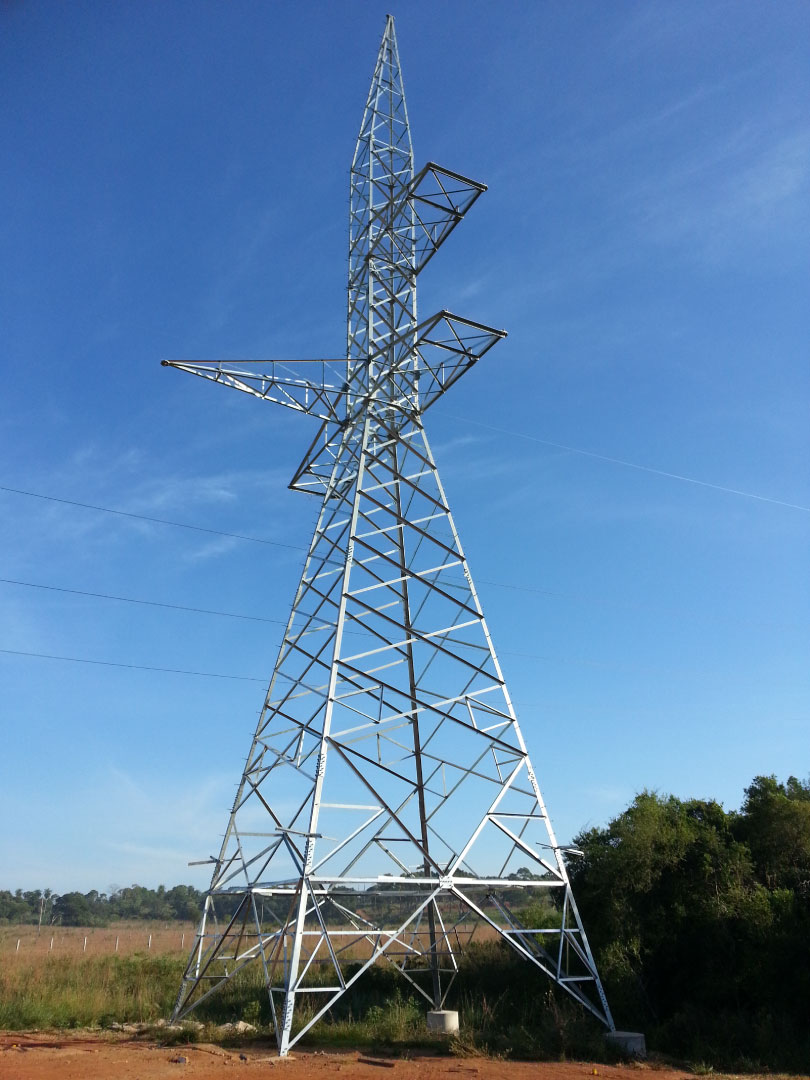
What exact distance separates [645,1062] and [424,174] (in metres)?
18.0

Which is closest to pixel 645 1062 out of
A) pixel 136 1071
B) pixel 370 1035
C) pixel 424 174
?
pixel 370 1035

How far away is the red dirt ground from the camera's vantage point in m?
11.4

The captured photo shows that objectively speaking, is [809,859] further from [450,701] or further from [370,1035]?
[370,1035]

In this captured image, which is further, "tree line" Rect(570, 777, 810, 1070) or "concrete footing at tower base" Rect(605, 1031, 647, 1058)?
"tree line" Rect(570, 777, 810, 1070)

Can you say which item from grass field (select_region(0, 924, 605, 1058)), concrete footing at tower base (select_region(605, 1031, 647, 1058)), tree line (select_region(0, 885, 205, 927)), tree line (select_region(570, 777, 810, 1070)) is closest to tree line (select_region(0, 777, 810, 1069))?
tree line (select_region(570, 777, 810, 1070))

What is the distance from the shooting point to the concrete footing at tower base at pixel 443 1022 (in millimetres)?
14811

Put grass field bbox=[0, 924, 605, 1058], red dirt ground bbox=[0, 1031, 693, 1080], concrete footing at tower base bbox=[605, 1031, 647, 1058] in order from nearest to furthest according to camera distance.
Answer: red dirt ground bbox=[0, 1031, 693, 1080] → concrete footing at tower base bbox=[605, 1031, 647, 1058] → grass field bbox=[0, 924, 605, 1058]

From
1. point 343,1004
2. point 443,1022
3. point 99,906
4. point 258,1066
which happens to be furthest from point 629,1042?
point 99,906

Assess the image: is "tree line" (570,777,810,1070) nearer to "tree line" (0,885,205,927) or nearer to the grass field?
the grass field

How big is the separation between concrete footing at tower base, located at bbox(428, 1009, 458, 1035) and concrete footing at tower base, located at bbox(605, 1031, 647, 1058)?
2.90m

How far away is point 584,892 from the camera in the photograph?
18.3 metres

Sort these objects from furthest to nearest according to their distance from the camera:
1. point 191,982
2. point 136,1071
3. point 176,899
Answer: point 176,899 → point 191,982 → point 136,1071

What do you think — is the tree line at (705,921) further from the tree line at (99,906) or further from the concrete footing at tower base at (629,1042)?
the tree line at (99,906)

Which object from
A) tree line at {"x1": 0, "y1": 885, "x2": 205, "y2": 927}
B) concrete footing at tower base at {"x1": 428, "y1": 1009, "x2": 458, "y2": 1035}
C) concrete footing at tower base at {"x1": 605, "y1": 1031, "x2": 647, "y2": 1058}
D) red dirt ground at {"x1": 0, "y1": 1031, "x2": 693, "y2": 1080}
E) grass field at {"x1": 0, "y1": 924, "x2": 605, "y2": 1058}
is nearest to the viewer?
red dirt ground at {"x1": 0, "y1": 1031, "x2": 693, "y2": 1080}
